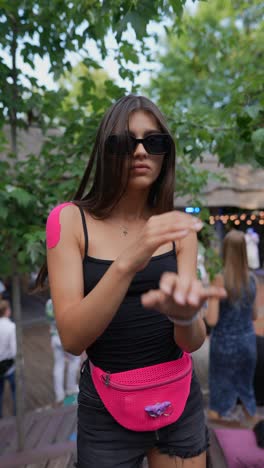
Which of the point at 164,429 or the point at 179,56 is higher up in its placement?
the point at 179,56

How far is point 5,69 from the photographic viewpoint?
2.45 meters

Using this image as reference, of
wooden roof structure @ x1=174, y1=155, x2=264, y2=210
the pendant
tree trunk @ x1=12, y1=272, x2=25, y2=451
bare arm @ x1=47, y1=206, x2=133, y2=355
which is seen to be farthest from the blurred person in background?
wooden roof structure @ x1=174, y1=155, x2=264, y2=210

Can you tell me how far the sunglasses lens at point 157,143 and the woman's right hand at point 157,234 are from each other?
1.14 ft

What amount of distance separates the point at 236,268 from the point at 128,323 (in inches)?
94.0

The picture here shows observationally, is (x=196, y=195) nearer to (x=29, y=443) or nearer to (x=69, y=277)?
(x=29, y=443)

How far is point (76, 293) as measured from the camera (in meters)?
1.00

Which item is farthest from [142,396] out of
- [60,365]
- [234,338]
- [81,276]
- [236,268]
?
[60,365]

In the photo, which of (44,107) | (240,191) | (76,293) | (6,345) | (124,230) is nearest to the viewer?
(76,293)

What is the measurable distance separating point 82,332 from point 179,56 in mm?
12378

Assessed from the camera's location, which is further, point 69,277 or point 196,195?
point 196,195

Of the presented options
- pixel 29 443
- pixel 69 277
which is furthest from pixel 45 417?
pixel 69 277

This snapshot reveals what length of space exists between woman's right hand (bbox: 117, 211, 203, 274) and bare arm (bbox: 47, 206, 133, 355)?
31mm

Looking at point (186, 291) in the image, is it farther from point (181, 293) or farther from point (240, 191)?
point (240, 191)

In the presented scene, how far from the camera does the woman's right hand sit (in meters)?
0.83
